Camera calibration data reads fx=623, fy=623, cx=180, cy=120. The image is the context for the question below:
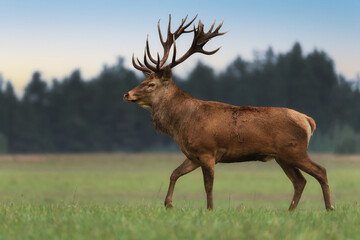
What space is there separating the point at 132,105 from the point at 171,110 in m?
54.9

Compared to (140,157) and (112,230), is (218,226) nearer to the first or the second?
(112,230)

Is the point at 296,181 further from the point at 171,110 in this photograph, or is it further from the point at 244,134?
the point at 171,110

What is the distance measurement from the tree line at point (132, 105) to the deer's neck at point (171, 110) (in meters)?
53.6

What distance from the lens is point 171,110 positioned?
35.5 feet

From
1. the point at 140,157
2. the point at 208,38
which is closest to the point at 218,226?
the point at 208,38

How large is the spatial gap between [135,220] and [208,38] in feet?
14.7

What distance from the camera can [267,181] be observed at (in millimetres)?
31312

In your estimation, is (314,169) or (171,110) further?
(171,110)

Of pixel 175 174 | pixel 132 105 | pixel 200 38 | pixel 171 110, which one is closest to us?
pixel 175 174

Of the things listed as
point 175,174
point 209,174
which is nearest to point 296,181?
point 209,174

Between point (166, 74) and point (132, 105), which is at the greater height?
point (132, 105)

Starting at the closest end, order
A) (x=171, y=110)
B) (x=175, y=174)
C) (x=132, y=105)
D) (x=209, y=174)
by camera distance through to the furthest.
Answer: (x=209, y=174) → (x=175, y=174) → (x=171, y=110) → (x=132, y=105)

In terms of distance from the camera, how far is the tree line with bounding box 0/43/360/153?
219 ft

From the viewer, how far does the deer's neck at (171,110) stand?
35.3 ft
